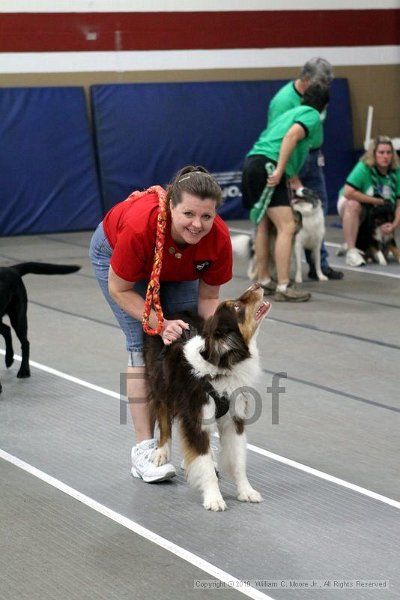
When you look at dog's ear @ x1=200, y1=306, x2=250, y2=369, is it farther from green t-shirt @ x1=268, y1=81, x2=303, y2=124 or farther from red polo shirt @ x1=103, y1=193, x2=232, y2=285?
green t-shirt @ x1=268, y1=81, x2=303, y2=124

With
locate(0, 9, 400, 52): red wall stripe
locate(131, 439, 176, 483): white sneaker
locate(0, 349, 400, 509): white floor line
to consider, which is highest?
locate(0, 9, 400, 52): red wall stripe

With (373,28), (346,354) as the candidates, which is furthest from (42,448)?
(373,28)

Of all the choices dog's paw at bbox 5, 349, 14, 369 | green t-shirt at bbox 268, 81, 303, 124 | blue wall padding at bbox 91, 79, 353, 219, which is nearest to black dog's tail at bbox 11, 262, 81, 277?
dog's paw at bbox 5, 349, 14, 369

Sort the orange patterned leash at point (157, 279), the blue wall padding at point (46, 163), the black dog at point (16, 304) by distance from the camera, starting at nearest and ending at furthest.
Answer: the orange patterned leash at point (157, 279), the black dog at point (16, 304), the blue wall padding at point (46, 163)

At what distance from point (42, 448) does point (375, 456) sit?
4.64ft

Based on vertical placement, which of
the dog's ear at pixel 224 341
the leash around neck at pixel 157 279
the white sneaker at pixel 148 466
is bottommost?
the white sneaker at pixel 148 466

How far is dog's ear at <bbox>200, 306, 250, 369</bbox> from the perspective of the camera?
140 inches

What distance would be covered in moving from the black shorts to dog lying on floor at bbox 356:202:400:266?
1656 millimetres

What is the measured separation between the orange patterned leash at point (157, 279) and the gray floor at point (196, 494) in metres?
0.67

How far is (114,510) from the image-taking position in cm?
375

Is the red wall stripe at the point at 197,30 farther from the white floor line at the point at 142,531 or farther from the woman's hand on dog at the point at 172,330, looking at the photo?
the woman's hand on dog at the point at 172,330

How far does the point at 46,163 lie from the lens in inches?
428

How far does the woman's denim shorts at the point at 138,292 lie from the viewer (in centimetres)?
393

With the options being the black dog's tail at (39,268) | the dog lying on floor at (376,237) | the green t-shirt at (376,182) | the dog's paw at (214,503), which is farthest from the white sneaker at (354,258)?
the dog's paw at (214,503)
